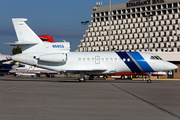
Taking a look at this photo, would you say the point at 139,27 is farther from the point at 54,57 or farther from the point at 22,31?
the point at 22,31

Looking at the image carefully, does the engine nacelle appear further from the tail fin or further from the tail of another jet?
the tail fin

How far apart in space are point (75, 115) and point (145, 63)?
22.3m

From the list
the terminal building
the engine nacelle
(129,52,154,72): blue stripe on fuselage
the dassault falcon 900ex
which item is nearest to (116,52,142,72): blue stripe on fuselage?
the dassault falcon 900ex

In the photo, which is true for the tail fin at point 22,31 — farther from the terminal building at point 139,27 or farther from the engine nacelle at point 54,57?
the terminal building at point 139,27

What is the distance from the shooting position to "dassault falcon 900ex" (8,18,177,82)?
97.8ft

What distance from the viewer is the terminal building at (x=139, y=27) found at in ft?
394

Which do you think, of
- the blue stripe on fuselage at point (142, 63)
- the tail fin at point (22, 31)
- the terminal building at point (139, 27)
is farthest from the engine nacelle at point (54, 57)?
the terminal building at point (139, 27)

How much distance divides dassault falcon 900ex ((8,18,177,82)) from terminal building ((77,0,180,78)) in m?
85.4

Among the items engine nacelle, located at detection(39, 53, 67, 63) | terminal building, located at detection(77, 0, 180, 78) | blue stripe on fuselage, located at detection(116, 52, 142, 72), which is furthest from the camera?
terminal building, located at detection(77, 0, 180, 78)

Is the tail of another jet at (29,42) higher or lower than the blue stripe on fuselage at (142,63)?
higher

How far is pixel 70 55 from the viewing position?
30.4 m

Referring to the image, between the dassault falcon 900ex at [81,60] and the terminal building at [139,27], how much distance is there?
85407mm

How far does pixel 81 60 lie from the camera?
30.0 meters

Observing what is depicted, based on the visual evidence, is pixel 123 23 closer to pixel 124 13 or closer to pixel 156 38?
pixel 124 13
